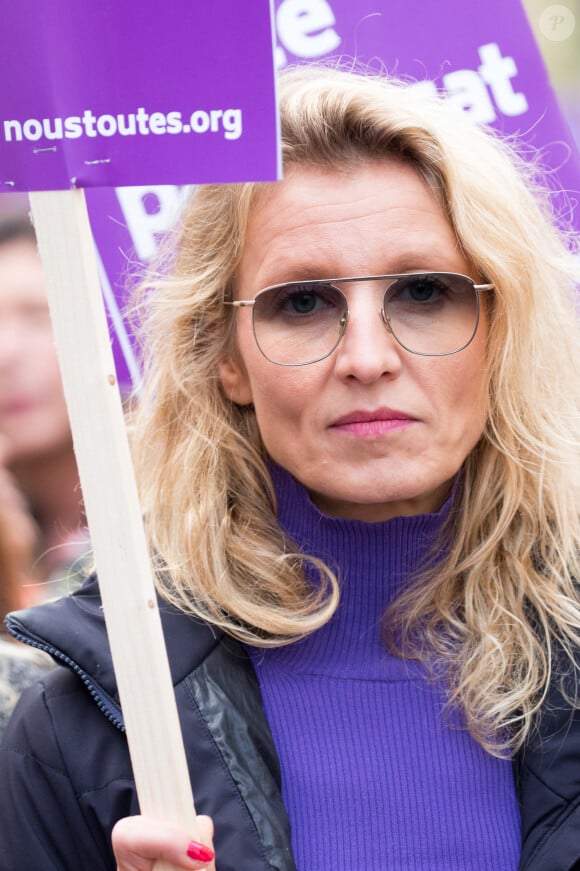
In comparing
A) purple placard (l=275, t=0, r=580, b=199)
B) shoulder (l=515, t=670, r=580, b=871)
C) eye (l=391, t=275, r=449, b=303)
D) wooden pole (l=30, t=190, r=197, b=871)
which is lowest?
shoulder (l=515, t=670, r=580, b=871)

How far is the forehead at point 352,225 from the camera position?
2.03 m

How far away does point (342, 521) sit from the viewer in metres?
2.18

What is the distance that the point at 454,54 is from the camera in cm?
251

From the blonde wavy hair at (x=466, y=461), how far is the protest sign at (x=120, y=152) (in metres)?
0.53

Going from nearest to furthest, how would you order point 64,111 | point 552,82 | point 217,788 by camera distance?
point 64,111 → point 217,788 → point 552,82

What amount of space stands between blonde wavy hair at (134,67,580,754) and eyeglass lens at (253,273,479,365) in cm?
8

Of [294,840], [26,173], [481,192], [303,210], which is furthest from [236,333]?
[294,840]

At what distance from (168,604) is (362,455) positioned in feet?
1.37

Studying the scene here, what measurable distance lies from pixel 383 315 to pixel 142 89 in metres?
0.61

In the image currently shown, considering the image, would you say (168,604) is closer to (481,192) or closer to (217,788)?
(217,788)

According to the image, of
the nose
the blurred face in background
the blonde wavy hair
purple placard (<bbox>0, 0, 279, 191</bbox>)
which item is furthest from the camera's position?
the blurred face in background

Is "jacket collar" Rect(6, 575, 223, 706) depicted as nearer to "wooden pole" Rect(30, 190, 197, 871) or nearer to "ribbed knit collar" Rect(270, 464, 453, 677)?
"ribbed knit collar" Rect(270, 464, 453, 677)

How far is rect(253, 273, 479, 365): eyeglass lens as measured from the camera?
2.03 metres

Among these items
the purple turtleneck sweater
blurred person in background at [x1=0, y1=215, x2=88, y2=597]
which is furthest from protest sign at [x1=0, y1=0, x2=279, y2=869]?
blurred person in background at [x1=0, y1=215, x2=88, y2=597]
